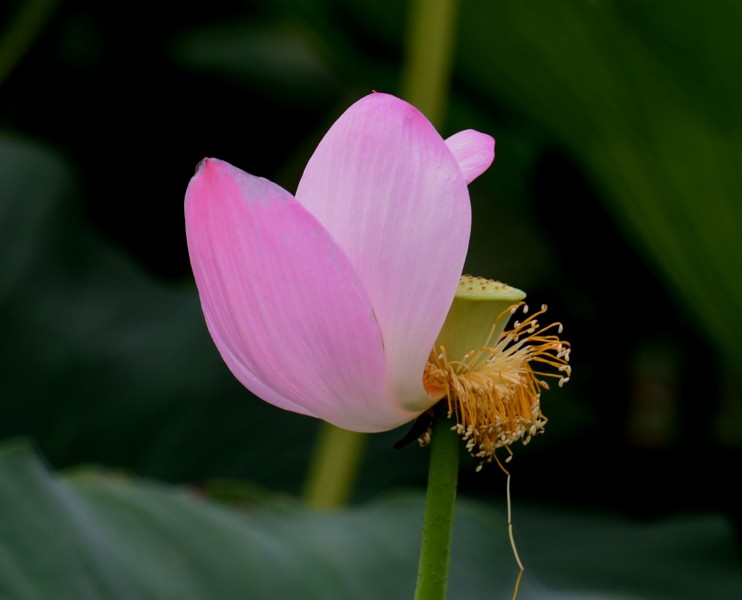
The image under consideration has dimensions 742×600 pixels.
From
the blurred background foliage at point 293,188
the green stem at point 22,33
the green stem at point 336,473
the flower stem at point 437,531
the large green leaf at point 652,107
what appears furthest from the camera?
the green stem at point 22,33

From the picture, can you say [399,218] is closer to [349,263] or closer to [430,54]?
[349,263]

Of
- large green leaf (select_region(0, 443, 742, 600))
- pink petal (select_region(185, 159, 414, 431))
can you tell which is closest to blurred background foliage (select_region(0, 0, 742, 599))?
large green leaf (select_region(0, 443, 742, 600))

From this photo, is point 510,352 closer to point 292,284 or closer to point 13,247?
point 292,284

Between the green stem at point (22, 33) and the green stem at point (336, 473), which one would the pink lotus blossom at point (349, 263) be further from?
the green stem at point (22, 33)

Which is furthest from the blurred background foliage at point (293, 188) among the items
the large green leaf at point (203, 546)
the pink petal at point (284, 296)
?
the pink petal at point (284, 296)

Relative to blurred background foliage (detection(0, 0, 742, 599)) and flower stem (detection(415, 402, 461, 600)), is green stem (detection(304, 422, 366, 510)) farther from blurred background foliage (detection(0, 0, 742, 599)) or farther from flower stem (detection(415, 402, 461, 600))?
flower stem (detection(415, 402, 461, 600))

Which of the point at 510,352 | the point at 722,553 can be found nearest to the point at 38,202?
the point at 722,553

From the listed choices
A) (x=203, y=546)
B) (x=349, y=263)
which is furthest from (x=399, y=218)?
(x=203, y=546)
